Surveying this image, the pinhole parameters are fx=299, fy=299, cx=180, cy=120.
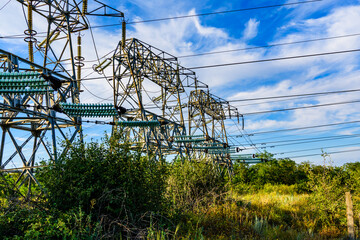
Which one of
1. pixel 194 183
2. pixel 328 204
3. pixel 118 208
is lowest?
pixel 328 204

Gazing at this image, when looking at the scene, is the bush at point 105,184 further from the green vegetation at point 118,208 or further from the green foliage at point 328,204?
the green foliage at point 328,204

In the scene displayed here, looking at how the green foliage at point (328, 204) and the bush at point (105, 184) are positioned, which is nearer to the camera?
the bush at point (105, 184)

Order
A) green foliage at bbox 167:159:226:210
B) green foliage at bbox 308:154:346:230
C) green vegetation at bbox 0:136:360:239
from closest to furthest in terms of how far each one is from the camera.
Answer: green vegetation at bbox 0:136:360:239, green foliage at bbox 167:159:226:210, green foliage at bbox 308:154:346:230

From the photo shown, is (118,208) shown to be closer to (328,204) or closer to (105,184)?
(105,184)

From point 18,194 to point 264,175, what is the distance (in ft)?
98.5

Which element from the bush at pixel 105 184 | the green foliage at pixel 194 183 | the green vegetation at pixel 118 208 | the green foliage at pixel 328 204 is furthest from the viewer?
the green foliage at pixel 328 204

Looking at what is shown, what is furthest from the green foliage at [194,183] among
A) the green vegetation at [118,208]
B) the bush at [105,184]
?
the bush at [105,184]

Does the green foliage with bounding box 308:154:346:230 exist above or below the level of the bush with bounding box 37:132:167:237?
below

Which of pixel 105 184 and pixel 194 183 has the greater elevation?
pixel 105 184

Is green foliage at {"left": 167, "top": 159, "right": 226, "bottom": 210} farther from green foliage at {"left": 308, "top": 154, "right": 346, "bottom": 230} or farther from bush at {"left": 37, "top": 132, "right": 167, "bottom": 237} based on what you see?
green foliage at {"left": 308, "top": 154, "right": 346, "bottom": 230}

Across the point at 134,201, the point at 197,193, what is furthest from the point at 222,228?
the point at 134,201

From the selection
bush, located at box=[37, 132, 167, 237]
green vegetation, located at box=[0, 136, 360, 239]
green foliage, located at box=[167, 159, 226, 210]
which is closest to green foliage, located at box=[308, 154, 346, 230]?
green vegetation, located at box=[0, 136, 360, 239]

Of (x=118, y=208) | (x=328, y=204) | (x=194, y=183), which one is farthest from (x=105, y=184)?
(x=328, y=204)

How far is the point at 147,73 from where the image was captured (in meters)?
22.3
